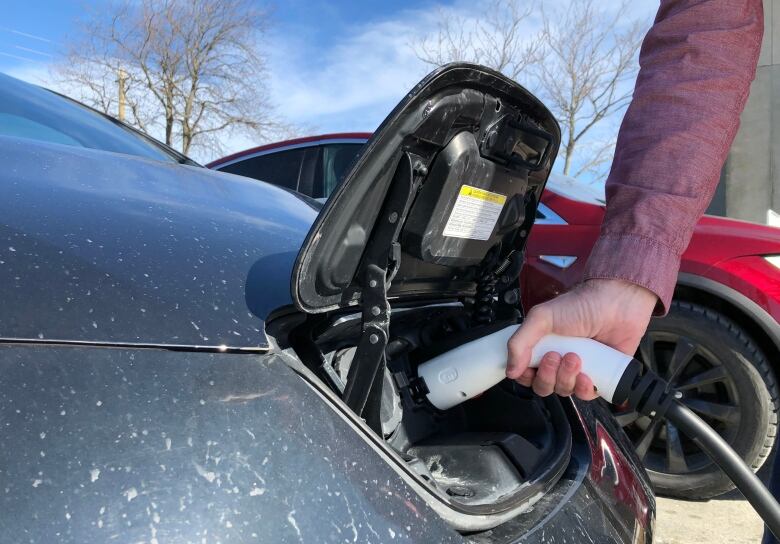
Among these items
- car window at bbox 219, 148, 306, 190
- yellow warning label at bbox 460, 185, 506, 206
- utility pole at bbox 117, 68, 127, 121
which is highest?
utility pole at bbox 117, 68, 127, 121

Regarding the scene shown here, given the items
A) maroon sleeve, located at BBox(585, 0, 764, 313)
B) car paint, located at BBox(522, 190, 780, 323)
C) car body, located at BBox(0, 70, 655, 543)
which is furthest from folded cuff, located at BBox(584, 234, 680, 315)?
car paint, located at BBox(522, 190, 780, 323)

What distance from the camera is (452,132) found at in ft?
3.52

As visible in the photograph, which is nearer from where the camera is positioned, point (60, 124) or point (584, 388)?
point (584, 388)

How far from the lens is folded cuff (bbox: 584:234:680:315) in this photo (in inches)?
47.1

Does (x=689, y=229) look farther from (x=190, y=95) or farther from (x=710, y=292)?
(x=190, y=95)

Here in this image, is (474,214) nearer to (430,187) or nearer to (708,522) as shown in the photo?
(430,187)

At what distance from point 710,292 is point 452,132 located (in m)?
2.14

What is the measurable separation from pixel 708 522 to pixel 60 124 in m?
2.78

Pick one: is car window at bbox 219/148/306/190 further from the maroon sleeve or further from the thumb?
the thumb

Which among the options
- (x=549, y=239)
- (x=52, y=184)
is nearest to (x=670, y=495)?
(x=549, y=239)

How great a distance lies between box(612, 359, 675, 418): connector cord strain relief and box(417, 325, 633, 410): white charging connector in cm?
1

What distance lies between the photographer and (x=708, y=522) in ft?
8.95

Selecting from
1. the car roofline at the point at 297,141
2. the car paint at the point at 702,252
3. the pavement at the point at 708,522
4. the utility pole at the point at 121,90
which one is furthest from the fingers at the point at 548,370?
the utility pole at the point at 121,90

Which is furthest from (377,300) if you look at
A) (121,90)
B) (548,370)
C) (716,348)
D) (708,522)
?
(121,90)
